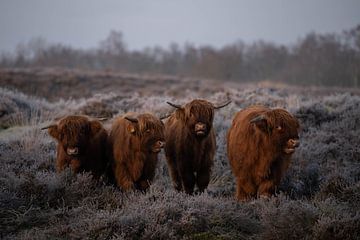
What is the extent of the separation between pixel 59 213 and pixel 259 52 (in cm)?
5074

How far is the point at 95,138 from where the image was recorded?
894 cm

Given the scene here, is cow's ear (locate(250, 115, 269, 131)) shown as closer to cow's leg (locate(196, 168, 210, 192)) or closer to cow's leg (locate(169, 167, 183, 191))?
cow's leg (locate(196, 168, 210, 192))

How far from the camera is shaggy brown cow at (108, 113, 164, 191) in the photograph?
27.2ft

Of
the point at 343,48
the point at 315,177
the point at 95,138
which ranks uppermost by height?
the point at 343,48

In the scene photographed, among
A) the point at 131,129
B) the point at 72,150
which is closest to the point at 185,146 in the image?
the point at 131,129

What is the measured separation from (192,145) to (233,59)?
4531 cm

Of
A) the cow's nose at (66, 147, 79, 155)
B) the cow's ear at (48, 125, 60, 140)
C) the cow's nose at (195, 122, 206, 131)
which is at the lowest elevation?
the cow's nose at (66, 147, 79, 155)

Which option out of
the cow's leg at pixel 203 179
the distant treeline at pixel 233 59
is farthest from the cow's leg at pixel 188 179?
the distant treeline at pixel 233 59

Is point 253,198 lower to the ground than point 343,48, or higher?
lower

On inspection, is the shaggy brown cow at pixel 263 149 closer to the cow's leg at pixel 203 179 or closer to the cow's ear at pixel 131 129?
the cow's leg at pixel 203 179

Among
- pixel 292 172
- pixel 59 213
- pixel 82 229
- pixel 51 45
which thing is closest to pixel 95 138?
pixel 59 213

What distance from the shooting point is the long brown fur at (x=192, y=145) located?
8.54 meters

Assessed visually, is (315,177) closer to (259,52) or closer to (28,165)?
(28,165)

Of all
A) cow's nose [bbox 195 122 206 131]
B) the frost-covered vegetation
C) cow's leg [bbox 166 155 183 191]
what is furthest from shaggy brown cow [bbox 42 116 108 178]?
cow's nose [bbox 195 122 206 131]
